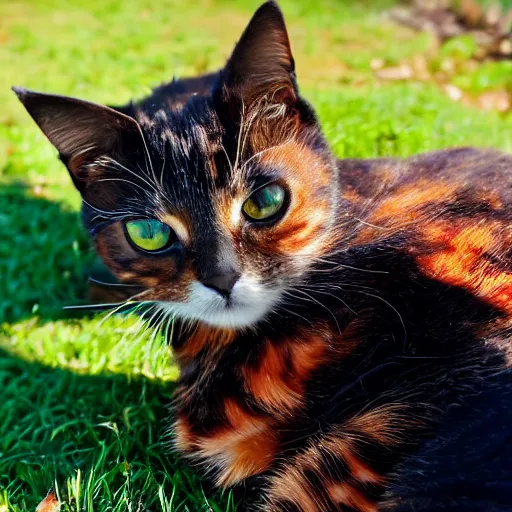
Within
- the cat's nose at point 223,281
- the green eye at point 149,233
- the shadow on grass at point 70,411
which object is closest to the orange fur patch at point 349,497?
the shadow on grass at point 70,411

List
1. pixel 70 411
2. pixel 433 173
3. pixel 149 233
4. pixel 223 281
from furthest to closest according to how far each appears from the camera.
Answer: pixel 70 411 → pixel 433 173 → pixel 149 233 → pixel 223 281

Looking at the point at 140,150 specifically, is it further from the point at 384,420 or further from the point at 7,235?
the point at 7,235

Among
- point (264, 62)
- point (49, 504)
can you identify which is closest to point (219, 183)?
point (264, 62)

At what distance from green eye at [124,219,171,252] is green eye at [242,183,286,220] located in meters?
0.23

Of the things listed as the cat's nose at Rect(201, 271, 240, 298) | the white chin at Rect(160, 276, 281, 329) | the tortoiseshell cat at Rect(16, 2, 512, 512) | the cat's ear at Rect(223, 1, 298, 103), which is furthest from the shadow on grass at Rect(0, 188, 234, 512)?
the cat's ear at Rect(223, 1, 298, 103)

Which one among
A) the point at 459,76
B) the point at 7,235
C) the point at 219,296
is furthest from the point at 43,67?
the point at 219,296

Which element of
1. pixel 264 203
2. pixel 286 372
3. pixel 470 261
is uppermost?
pixel 264 203

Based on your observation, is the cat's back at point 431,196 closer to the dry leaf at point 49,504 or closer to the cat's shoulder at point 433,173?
the cat's shoulder at point 433,173

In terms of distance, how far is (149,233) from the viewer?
1784 mm

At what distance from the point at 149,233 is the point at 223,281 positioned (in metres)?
0.27

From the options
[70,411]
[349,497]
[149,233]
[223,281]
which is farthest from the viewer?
[70,411]

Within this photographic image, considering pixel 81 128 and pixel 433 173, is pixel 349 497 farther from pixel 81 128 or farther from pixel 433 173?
pixel 81 128

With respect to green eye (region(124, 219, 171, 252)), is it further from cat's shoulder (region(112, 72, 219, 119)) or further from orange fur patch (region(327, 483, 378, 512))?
orange fur patch (region(327, 483, 378, 512))

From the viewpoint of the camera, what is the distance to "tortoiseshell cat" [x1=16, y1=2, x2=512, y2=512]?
5.14 feet
